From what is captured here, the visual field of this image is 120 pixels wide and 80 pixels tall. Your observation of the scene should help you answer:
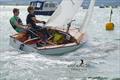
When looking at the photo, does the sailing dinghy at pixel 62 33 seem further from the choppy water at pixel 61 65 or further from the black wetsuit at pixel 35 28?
the black wetsuit at pixel 35 28

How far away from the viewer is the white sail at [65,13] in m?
20.0

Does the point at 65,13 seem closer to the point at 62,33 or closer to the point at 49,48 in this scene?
the point at 62,33

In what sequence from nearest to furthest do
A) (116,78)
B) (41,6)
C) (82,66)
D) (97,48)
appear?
(116,78) < (82,66) < (97,48) < (41,6)

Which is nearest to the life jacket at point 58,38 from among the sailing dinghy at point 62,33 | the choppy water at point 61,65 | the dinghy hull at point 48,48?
the sailing dinghy at point 62,33

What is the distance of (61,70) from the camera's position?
14031mm

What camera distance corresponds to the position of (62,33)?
1888 cm

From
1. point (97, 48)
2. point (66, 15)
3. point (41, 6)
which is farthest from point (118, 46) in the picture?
point (41, 6)

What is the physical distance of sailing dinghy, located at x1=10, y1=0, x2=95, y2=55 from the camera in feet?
56.6

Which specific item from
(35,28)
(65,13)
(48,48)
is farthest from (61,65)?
(65,13)

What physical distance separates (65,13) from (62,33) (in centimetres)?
172

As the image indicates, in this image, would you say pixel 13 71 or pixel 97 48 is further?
pixel 97 48

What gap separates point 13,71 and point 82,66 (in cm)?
251

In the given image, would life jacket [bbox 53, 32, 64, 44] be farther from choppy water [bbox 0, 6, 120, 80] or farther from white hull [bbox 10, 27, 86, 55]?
choppy water [bbox 0, 6, 120, 80]

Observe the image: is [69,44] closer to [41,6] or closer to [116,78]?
[116,78]
